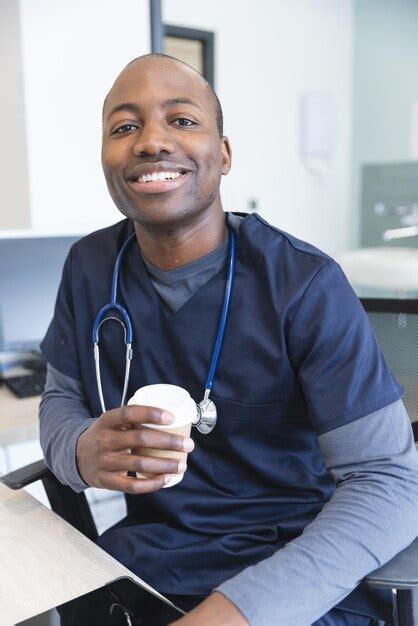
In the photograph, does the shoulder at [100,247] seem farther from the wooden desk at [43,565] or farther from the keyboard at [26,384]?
the keyboard at [26,384]

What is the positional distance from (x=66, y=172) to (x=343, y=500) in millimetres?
1086

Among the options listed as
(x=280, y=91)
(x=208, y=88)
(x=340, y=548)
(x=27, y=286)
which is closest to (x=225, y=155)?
(x=208, y=88)

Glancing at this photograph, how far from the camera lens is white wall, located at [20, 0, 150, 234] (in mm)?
1513

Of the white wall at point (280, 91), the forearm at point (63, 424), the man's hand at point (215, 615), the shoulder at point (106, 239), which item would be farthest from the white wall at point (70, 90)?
the white wall at point (280, 91)

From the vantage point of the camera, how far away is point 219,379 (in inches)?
37.0

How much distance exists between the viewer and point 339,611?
2.77 ft

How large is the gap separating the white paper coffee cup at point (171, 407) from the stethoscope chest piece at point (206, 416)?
0.55 feet

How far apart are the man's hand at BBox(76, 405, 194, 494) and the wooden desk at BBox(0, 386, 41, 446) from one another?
1.82 ft

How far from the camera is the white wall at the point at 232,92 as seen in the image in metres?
1.54

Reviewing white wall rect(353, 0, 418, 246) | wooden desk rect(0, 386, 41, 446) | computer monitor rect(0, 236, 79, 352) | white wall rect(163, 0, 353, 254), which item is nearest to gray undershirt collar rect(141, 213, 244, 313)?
wooden desk rect(0, 386, 41, 446)

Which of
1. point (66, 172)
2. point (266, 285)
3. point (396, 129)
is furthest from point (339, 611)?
point (396, 129)

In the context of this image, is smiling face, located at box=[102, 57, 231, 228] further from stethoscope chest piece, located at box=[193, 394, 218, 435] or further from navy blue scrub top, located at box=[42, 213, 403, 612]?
stethoscope chest piece, located at box=[193, 394, 218, 435]

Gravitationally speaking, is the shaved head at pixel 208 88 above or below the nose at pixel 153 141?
above

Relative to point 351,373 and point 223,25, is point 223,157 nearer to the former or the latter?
point 351,373
